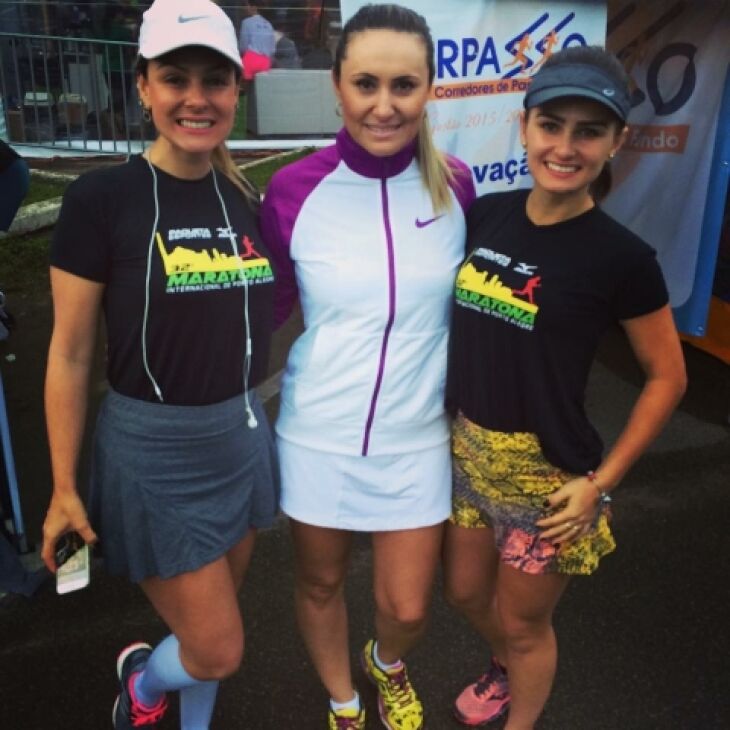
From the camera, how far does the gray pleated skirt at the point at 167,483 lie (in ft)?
6.31

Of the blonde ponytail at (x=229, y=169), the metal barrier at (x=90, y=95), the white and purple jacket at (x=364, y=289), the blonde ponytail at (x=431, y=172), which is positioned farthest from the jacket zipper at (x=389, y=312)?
the metal barrier at (x=90, y=95)

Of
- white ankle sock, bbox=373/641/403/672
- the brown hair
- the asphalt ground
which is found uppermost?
the brown hair

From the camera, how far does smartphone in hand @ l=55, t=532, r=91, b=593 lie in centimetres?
195

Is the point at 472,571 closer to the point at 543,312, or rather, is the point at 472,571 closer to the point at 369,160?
the point at 543,312

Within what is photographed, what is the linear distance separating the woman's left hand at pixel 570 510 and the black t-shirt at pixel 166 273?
81 cm

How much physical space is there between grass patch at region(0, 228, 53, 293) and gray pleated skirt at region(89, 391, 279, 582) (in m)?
4.70

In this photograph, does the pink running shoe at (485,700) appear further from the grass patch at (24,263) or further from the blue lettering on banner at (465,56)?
the grass patch at (24,263)

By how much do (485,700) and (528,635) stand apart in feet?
1.71

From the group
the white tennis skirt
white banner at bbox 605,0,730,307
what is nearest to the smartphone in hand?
the white tennis skirt

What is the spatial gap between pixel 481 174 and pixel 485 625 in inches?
82.9

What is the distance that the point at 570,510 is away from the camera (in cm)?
198

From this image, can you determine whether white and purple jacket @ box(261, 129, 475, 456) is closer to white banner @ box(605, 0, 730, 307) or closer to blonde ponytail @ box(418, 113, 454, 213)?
blonde ponytail @ box(418, 113, 454, 213)

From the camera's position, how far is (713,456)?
4.29m

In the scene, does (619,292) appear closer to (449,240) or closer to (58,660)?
(449,240)
